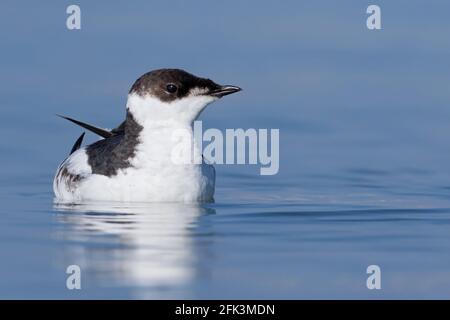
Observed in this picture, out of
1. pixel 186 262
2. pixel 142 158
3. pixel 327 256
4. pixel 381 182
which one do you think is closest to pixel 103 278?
pixel 186 262

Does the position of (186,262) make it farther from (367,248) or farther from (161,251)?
(367,248)

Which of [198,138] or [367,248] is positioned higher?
[198,138]

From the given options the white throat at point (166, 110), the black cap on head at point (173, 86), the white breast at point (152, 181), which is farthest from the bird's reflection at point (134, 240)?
the black cap on head at point (173, 86)

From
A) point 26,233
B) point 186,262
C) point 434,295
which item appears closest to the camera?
point 434,295

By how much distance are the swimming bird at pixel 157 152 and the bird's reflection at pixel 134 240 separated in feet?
0.53

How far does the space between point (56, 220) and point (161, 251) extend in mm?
2189

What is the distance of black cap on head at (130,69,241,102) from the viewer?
16.1m

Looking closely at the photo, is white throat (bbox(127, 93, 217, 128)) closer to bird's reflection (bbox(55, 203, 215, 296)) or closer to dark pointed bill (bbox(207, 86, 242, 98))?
dark pointed bill (bbox(207, 86, 242, 98))

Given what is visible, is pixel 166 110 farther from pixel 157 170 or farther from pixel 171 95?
pixel 157 170

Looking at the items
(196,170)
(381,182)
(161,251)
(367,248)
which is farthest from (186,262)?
(381,182)

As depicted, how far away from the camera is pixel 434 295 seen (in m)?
12.3

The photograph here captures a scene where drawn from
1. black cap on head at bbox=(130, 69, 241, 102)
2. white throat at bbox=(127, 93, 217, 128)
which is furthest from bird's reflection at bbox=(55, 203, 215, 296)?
black cap on head at bbox=(130, 69, 241, 102)

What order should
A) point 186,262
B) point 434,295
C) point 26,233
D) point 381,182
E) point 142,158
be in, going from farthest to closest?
point 381,182 → point 142,158 → point 26,233 → point 186,262 → point 434,295

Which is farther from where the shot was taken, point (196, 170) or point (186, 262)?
point (196, 170)
